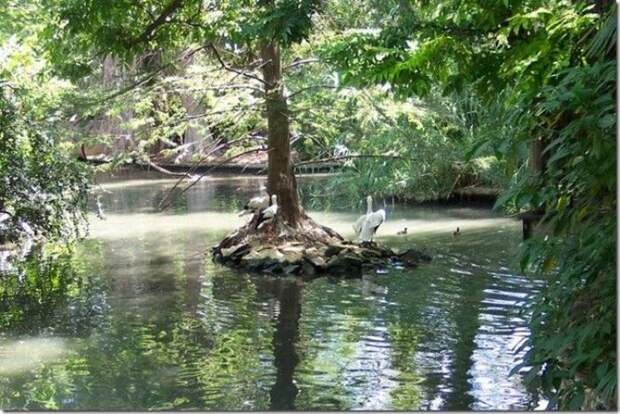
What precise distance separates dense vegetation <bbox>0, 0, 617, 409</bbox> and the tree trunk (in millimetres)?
75

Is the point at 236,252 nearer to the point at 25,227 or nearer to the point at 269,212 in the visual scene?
the point at 269,212

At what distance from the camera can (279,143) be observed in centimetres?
1012

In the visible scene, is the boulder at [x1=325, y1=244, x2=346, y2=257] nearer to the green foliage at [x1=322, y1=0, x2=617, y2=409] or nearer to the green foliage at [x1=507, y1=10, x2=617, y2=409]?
the green foliage at [x1=322, y1=0, x2=617, y2=409]

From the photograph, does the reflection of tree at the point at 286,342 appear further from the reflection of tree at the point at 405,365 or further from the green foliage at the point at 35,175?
the green foliage at the point at 35,175

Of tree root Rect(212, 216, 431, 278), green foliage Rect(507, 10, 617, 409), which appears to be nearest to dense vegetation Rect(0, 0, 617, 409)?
green foliage Rect(507, 10, 617, 409)

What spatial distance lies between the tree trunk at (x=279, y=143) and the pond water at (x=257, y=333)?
1.25m

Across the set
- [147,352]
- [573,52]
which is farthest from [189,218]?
[573,52]

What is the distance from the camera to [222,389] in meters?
4.81

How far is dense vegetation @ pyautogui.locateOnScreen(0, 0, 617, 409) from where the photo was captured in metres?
1.86

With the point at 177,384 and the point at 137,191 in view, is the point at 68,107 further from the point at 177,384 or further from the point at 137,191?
the point at 137,191

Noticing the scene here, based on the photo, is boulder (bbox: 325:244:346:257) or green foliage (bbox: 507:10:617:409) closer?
green foliage (bbox: 507:10:617:409)

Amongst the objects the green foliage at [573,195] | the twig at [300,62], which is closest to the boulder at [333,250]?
the twig at [300,62]

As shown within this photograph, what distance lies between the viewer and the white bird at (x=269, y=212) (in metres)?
9.96

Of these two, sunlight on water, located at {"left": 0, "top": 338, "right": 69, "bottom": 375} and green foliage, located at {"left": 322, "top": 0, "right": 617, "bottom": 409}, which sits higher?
green foliage, located at {"left": 322, "top": 0, "right": 617, "bottom": 409}
